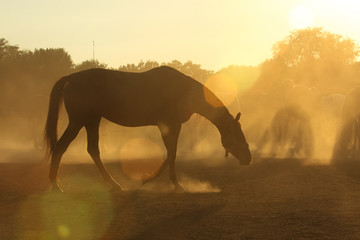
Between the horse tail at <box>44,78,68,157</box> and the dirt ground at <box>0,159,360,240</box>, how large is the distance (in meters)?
0.90

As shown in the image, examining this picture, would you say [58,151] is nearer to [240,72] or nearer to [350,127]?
[350,127]

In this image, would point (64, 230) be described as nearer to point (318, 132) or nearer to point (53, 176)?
point (53, 176)

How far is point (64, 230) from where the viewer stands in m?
7.24

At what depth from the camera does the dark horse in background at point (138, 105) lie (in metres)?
10.5

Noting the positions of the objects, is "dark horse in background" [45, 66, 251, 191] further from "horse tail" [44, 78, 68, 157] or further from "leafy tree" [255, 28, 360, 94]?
"leafy tree" [255, 28, 360, 94]

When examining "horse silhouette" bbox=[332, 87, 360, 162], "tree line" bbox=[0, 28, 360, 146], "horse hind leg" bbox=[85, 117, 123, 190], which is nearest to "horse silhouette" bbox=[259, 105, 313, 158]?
"horse silhouette" bbox=[332, 87, 360, 162]

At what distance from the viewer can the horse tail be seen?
10.5 metres

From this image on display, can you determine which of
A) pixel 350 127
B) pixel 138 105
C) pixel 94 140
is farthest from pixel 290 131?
pixel 94 140

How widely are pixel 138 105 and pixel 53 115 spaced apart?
1.54m

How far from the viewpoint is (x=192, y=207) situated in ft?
28.8

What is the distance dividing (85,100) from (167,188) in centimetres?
229

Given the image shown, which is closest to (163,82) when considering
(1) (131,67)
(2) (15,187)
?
(2) (15,187)

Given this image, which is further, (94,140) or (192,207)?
(94,140)

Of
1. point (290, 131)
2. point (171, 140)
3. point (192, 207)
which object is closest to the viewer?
point (192, 207)
